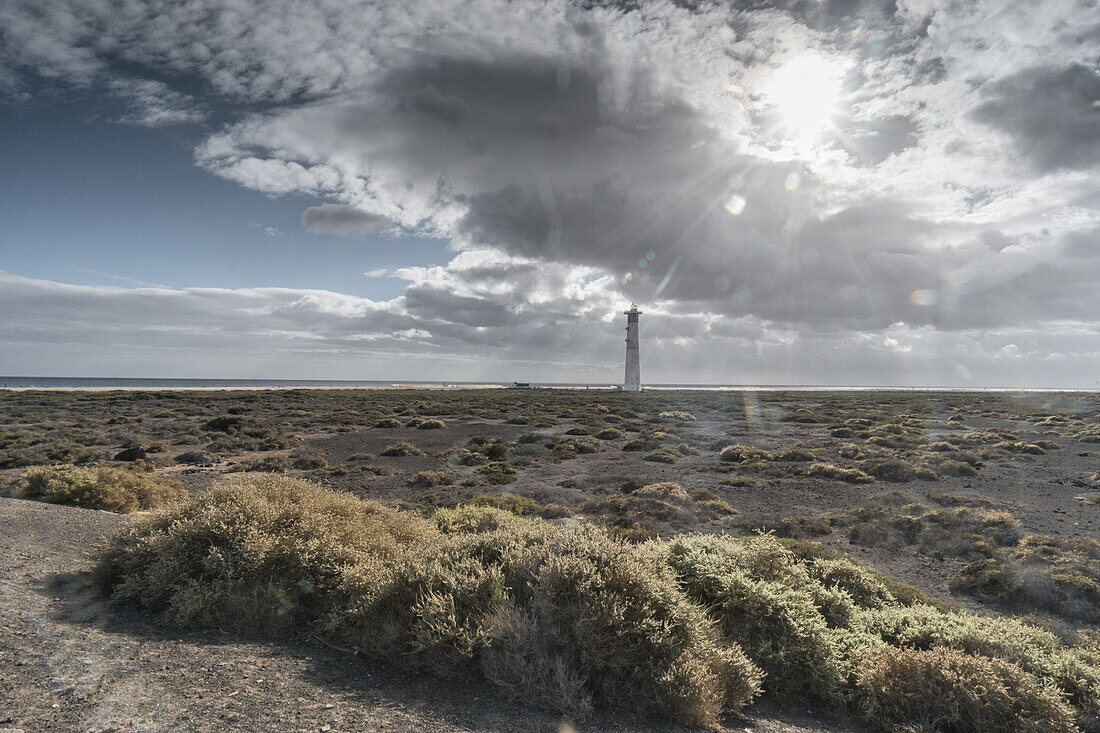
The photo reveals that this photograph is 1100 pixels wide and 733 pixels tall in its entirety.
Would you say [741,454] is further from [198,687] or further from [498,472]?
[198,687]

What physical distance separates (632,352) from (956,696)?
265 feet

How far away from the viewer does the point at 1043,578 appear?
935 centimetres

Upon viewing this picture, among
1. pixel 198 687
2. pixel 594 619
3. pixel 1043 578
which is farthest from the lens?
pixel 1043 578

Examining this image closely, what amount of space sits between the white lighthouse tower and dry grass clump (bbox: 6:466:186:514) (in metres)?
75.1

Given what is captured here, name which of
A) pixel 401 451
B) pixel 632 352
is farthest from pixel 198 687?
pixel 632 352

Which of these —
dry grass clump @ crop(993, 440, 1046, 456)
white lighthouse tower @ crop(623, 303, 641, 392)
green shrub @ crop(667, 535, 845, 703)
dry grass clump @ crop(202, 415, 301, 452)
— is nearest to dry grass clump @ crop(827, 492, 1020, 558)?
green shrub @ crop(667, 535, 845, 703)

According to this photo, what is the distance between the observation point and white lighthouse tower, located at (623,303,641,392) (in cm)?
8381

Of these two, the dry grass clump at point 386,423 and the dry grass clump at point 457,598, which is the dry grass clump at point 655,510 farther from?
the dry grass clump at point 386,423

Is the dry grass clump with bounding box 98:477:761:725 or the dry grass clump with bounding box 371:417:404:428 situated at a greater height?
the dry grass clump with bounding box 98:477:761:725

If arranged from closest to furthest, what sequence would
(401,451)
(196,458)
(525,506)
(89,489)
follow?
(89,489)
(525,506)
(196,458)
(401,451)

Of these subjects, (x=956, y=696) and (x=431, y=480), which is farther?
(x=431, y=480)

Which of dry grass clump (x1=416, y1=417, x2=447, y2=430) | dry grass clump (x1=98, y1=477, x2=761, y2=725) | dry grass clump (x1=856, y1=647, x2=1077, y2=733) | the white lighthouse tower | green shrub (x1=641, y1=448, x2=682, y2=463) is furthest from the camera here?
the white lighthouse tower

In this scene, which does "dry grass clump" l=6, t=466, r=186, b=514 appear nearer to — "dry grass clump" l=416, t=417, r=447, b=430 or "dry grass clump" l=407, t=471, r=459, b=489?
"dry grass clump" l=407, t=471, r=459, b=489

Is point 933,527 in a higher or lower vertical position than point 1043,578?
lower
